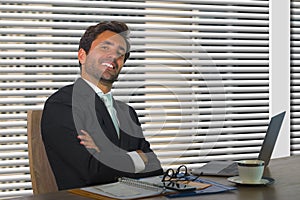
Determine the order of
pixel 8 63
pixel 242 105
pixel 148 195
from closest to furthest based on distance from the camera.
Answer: pixel 148 195 < pixel 8 63 < pixel 242 105

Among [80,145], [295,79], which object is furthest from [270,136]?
[295,79]

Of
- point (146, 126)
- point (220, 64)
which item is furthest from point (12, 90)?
point (220, 64)

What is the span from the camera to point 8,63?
3.38m

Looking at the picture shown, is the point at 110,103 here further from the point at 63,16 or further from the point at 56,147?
the point at 63,16

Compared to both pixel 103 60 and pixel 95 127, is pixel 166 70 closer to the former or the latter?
pixel 103 60

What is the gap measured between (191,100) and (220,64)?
1.01ft

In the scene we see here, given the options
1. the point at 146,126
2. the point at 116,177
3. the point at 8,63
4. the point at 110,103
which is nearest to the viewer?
the point at 116,177

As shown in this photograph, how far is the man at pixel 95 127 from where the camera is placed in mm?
2422

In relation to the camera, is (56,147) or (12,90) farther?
(12,90)

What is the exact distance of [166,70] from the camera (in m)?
3.84

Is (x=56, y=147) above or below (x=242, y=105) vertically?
below

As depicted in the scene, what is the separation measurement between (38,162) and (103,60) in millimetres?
557

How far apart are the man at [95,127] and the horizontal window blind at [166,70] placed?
700 millimetres

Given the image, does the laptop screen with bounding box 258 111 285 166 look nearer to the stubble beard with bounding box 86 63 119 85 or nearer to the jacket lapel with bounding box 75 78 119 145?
the jacket lapel with bounding box 75 78 119 145
